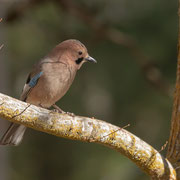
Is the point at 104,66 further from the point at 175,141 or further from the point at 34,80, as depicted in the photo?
the point at 175,141

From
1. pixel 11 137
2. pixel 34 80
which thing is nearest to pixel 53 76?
pixel 34 80

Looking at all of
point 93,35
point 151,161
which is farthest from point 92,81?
point 151,161

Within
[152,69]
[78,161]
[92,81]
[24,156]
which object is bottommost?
[24,156]

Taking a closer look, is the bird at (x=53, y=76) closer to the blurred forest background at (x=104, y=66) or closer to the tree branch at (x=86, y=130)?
the tree branch at (x=86, y=130)

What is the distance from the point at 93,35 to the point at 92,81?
1121 millimetres

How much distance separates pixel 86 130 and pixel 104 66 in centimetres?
474

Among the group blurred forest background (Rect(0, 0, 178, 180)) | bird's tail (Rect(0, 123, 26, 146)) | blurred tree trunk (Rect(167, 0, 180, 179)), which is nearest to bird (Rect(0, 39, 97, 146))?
bird's tail (Rect(0, 123, 26, 146))

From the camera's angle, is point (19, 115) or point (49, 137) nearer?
point (19, 115)

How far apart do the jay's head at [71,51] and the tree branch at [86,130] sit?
1640mm

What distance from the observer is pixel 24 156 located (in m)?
9.75

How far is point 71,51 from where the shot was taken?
5.35m

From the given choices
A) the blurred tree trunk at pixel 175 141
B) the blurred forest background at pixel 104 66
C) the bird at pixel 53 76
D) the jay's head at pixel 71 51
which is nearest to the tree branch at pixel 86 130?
the blurred tree trunk at pixel 175 141

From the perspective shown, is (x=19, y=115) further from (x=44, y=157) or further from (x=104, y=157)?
(x=44, y=157)

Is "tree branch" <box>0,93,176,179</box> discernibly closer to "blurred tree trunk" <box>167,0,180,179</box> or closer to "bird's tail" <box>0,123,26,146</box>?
"blurred tree trunk" <box>167,0,180,179</box>
